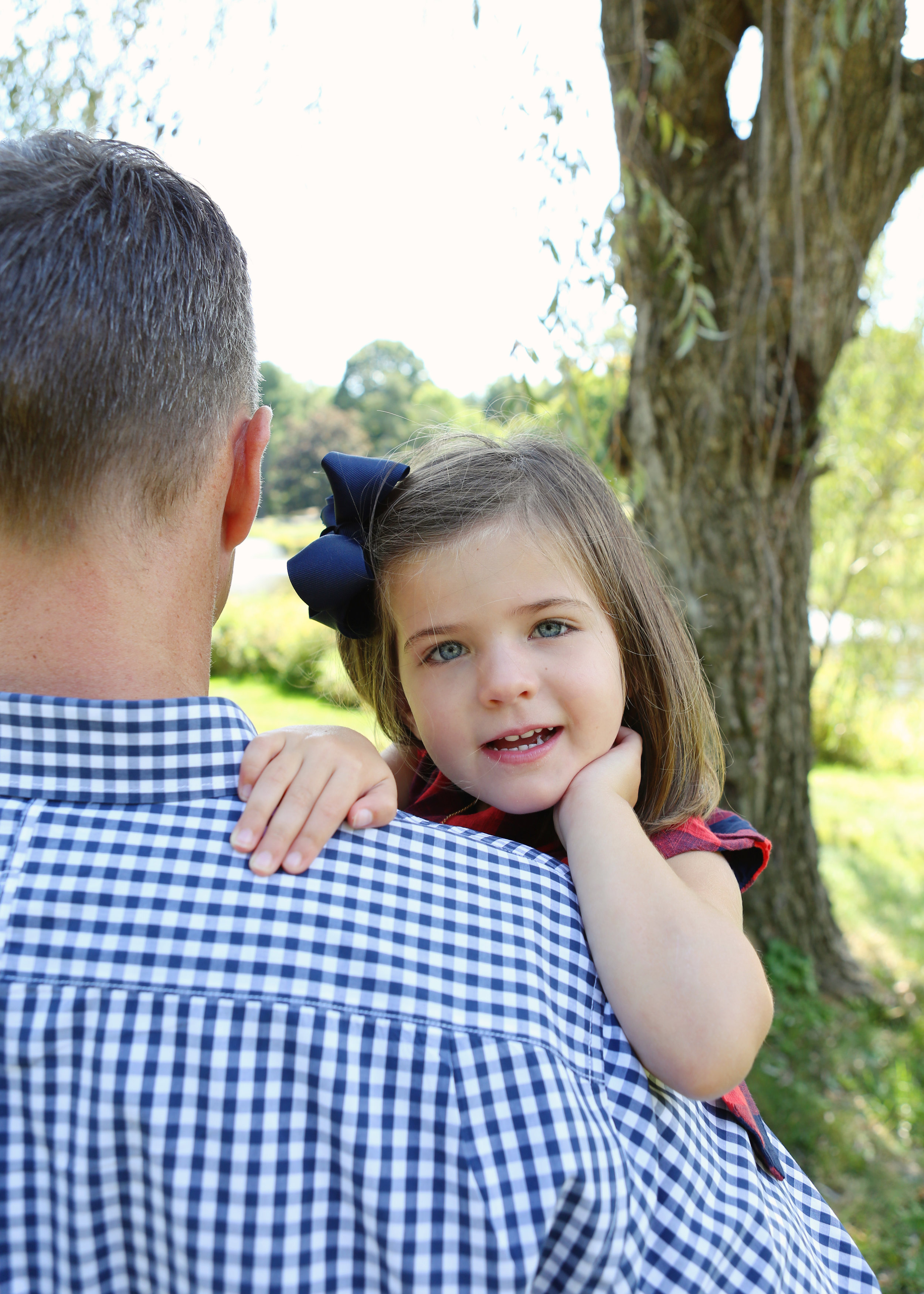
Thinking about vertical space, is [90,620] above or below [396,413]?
below

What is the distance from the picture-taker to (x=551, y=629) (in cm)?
152

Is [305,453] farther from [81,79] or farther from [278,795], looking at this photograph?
[278,795]

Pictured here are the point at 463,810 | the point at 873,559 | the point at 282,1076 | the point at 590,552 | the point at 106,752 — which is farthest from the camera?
the point at 873,559

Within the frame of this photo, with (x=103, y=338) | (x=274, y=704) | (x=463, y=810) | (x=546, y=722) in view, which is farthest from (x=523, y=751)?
(x=274, y=704)

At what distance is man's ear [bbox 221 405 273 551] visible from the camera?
1.17 metres

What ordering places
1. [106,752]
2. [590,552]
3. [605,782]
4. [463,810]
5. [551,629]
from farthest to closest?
[463,810] → [590,552] → [551,629] → [605,782] → [106,752]

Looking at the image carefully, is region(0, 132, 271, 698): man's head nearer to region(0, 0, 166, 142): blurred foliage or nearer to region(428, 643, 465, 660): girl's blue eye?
region(428, 643, 465, 660): girl's blue eye

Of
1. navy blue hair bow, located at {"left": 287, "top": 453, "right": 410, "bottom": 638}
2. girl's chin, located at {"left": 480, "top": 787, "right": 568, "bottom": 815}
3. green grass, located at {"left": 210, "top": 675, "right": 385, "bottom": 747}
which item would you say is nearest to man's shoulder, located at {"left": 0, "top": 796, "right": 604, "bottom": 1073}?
girl's chin, located at {"left": 480, "top": 787, "right": 568, "bottom": 815}

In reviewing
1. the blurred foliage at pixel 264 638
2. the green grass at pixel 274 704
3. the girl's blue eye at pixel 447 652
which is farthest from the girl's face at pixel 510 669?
the blurred foliage at pixel 264 638

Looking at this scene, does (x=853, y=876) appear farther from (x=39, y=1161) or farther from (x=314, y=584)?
(x=39, y=1161)

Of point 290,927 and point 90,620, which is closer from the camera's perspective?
point 290,927

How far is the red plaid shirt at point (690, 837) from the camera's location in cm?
115

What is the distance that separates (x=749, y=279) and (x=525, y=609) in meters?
2.07

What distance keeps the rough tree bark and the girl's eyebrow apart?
1584 millimetres
